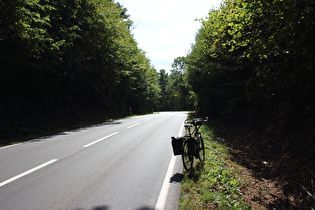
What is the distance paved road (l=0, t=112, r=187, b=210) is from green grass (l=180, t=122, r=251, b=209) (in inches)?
10.5

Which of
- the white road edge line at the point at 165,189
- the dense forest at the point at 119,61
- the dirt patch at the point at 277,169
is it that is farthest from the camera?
the dense forest at the point at 119,61

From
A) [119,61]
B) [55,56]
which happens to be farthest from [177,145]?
[119,61]

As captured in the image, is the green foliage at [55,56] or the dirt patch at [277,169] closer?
the dirt patch at [277,169]

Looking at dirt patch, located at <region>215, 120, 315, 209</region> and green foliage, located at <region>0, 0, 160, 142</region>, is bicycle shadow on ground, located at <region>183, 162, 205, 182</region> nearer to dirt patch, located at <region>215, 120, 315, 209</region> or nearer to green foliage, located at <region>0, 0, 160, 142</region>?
dirt patch, located at <region>215, 120, 315, 209</region>

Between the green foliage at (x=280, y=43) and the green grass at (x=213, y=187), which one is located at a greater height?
the green foliage at (x=280, y=43)

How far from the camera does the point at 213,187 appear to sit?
386cm

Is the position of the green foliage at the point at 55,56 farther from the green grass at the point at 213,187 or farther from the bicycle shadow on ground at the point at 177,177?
the green grass at the point at 213,187

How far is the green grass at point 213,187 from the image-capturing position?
3.25 metres

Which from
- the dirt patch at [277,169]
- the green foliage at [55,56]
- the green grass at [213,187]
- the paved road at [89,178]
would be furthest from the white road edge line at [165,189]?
the green foliage at [55,56]

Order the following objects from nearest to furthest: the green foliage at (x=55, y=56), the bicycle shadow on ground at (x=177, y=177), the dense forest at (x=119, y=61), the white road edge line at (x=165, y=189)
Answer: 1. the white road edge line at (x=165, y=189)
2. the bicycle shadow on ground at (x=177, y=177)
3. the dense forest at (x=119, y=61)
4. the green foliage at (x=55, y=56)

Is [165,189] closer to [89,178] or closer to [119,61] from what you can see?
[89,178]

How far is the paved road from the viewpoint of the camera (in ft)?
10.8

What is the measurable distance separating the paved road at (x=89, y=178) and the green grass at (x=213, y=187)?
0.87ft

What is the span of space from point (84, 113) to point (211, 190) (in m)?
18.5
